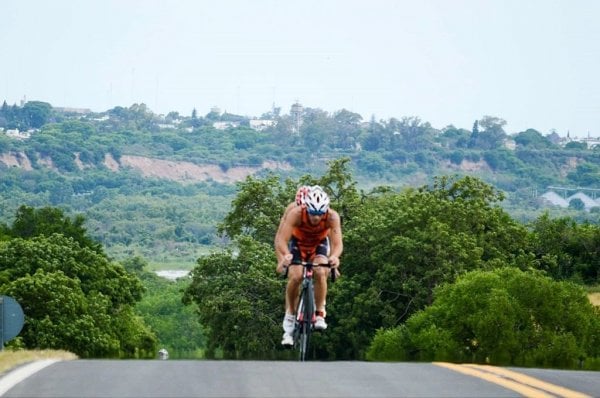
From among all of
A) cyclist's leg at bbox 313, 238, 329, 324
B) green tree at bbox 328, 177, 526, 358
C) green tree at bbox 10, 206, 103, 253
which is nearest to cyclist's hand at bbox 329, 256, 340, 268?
cyclist's leg at bbox 313, 238, 329, 324

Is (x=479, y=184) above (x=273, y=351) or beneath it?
above

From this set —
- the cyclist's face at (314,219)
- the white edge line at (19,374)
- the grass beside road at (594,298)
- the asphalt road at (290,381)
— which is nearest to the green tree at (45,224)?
the grass beside road at (594,298)

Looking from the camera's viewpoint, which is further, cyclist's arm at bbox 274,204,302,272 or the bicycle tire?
the bicycle tire

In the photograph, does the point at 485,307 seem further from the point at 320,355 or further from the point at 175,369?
the point at 175,369

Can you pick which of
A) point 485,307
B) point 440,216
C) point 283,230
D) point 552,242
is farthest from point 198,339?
point 283,230

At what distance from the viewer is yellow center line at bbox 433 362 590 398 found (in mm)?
12664

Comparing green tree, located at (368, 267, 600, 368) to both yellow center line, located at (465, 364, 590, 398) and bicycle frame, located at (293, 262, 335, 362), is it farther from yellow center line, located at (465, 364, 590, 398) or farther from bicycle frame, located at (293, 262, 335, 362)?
yellow center line, located at (465, 364, 590, 398)

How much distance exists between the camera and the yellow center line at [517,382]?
12.7 metres

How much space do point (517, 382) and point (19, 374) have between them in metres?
4.46

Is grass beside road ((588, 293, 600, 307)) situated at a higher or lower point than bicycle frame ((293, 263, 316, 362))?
lower

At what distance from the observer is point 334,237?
17.8 metres

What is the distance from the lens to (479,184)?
83.2 m

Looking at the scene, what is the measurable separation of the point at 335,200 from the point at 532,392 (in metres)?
69.7

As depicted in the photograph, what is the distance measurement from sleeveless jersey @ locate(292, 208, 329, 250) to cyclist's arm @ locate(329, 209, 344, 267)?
0.22 ft
